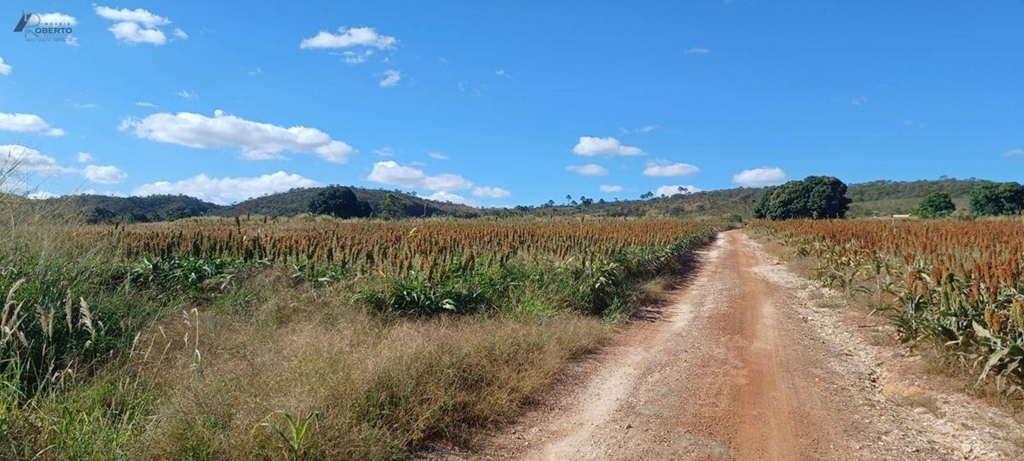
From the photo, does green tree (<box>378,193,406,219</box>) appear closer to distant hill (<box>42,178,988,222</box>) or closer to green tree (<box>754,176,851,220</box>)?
distant hill (<box>42,178,988,222</box>)

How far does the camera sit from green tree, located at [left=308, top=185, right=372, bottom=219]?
2294 inches

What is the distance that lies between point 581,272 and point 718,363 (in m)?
3.82

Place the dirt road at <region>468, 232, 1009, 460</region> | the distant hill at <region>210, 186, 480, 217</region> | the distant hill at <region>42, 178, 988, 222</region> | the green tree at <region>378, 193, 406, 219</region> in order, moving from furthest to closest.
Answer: the distant hill at <region>210, 186, 480, 217</region>, the green tree at <region>378, 193, 406, 219</region>, the distant hill at <region>42, 178, 988, 222</region>, the dirt road at <region>468, 232, 1009, 460</region>

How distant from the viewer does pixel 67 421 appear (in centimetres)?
308

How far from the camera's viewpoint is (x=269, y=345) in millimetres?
5027

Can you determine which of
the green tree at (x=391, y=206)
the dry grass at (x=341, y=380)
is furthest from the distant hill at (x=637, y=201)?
the dry grass at (x=341, y=380)

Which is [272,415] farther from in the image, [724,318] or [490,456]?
[724,318]

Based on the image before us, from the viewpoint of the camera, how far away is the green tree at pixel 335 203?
191 feet

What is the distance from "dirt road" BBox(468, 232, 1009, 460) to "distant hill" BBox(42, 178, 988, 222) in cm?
4446

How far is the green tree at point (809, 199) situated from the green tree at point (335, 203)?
55.8 m

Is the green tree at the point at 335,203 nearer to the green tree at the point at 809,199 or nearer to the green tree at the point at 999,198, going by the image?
the green tree at the point at 809,199

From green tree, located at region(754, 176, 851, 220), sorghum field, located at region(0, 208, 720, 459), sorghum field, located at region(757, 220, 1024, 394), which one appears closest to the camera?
sorghum field, located at region(0, 208, 720, 459)

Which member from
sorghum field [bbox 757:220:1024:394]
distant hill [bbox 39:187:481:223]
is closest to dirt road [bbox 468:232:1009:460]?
sorghum field [bbox 757:220:1024:394]

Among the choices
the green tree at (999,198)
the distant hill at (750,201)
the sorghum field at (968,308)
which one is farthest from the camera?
the distant hill at (750,201)
